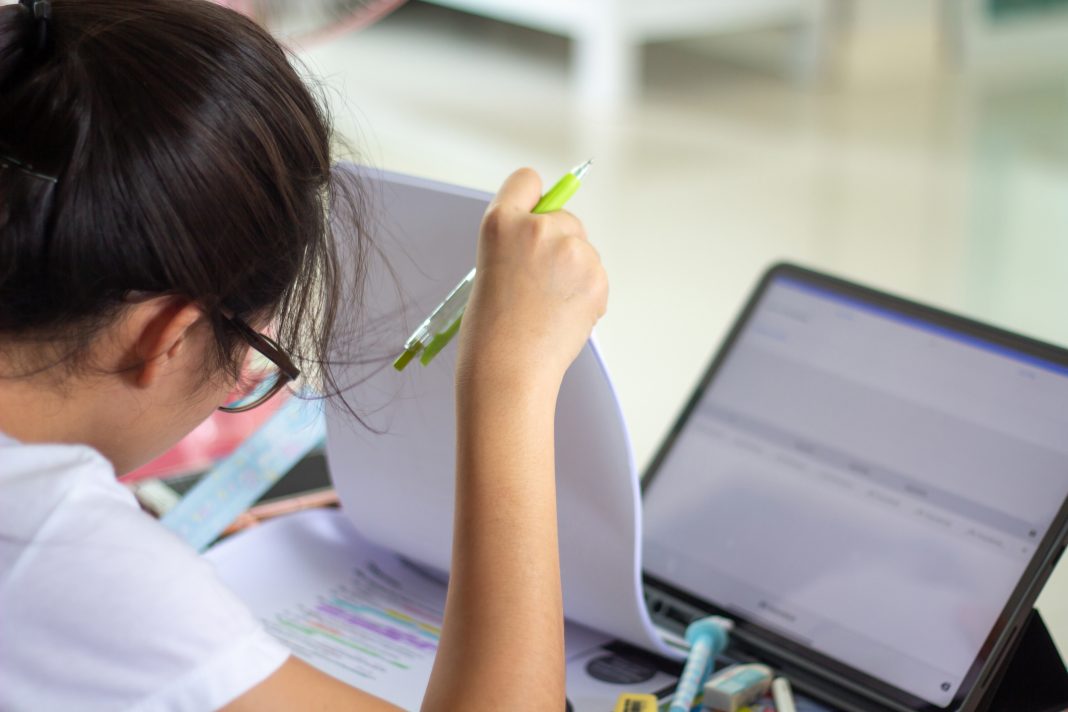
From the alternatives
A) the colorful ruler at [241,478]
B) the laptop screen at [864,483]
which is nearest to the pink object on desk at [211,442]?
the colorful ruler at [241,478]

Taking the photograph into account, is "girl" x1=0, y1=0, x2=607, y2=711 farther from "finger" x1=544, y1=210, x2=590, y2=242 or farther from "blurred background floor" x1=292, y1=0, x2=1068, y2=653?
"blurred background floor" x1=292, y1=0, x2=1068, y2=653

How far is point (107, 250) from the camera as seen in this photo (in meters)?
0.45

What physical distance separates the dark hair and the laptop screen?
0.27 meters

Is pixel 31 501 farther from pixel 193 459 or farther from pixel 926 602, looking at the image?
pixel 193 459

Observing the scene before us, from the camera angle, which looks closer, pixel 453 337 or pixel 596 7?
pixel 453 337

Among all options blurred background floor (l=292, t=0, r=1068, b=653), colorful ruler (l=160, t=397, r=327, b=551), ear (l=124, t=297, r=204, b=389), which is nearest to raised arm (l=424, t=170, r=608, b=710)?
ear (l=124, t=297, r=204, b=389)

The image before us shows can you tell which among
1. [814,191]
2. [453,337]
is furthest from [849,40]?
[453,337]

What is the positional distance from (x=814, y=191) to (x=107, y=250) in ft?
7.39

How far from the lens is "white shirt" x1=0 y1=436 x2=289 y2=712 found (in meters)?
0.44

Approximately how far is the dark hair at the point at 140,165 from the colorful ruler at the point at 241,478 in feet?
0.85

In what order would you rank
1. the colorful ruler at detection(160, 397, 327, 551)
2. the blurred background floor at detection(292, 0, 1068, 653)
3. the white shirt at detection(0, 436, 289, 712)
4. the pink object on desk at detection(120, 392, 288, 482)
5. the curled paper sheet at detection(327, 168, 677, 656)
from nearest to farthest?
Result: the white shirt at detection(0, 436, 289, 712), the curled paper sheet at detection(327, 168, 677, 656), the colorful ruler at detection(160, 397, 327, 551), the pink object on desk at detection(120, 392, 288, 482), the blurred background floor at detection(292, 0, 1068, 653)

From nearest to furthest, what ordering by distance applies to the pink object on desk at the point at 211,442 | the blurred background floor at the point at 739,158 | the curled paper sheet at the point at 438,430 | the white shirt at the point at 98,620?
the white shirt at the point at 98,620, the curled paper sheet at the point at 438,430, the pink object on desk at the point at 211,442, the blurred background floor at the point at 739,158

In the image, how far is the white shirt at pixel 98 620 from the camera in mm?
440

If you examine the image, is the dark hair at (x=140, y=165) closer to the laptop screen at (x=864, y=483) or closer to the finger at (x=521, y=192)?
the finger at (x=521, y=192)
